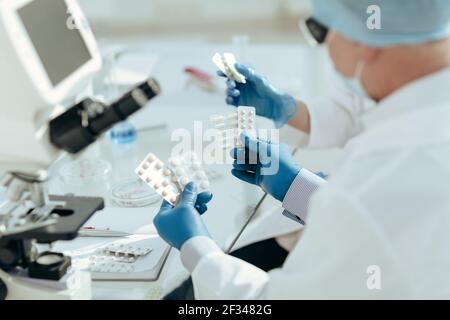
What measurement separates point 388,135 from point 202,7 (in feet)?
11.7

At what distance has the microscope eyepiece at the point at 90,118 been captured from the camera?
1.05 m

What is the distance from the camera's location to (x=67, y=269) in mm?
1201

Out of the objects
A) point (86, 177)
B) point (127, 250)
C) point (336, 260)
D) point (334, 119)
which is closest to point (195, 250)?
point (127, 250)

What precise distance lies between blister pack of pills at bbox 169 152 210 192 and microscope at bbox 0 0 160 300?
374mm

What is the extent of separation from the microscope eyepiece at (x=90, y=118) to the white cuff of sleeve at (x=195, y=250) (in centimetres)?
30

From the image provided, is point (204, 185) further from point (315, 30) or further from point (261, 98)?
point (315, 30)

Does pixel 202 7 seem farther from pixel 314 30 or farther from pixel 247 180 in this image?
pixel 314 30

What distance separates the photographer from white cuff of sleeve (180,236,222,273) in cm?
123

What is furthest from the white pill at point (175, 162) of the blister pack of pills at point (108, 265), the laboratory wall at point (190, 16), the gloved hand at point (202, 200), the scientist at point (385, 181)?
the laboratory wall at point (190, 16)

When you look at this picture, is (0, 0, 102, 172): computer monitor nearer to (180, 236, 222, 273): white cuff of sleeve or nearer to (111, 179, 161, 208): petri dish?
(180, 236, 222, 273): white cuff of sleeve

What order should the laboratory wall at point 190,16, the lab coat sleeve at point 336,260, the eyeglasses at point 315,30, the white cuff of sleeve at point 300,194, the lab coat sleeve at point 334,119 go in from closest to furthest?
the lab coat sleeve at point 336,260 < the eyeglasses at point 315,30 < the white cuff of sleeve at point 300,194 < the lab coat sleeve at point 334,119 < the laboratory wall at point 190,16

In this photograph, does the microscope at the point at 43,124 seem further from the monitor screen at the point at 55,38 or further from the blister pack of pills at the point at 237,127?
the blister pack of pills at the point at 237,127

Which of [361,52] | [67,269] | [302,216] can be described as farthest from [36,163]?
[302,216]

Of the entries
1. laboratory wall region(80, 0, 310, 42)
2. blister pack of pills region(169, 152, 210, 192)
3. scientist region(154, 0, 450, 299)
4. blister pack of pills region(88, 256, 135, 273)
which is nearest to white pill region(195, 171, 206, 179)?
blister pack of pills region(169, 152, 210, 192)
